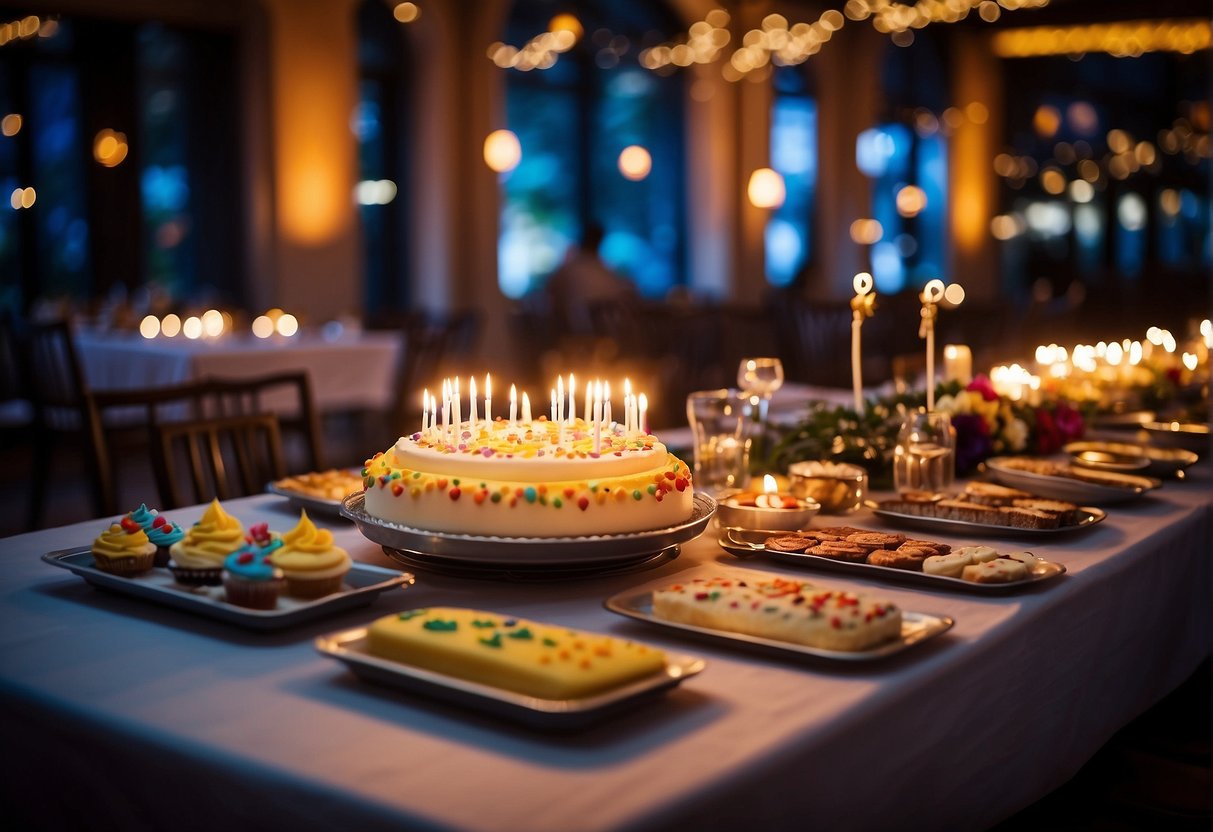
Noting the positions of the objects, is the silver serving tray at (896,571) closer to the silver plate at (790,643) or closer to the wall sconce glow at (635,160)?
the silver plate at (790,643)

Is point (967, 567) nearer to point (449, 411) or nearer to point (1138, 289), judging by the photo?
point (449, 411)

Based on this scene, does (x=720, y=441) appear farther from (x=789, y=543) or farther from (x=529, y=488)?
(x=529, y=488)

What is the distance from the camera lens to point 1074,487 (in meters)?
2.17

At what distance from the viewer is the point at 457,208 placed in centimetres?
1010

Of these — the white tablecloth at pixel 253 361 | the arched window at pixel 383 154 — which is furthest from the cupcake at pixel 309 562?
the arched window at pixel 383 154

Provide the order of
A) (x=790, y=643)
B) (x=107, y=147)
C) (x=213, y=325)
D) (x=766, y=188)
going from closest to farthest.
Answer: (x=790, y=643)
(x=213, y=325)
(x=107, y=147)
(x=766, y=188)

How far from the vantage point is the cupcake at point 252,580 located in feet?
4.53

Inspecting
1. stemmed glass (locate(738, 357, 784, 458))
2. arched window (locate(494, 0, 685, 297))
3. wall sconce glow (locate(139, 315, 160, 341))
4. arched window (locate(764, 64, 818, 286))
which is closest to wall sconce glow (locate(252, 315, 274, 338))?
wall sconce glow (locate(139, 315, 160, 341))

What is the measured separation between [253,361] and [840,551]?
426cm

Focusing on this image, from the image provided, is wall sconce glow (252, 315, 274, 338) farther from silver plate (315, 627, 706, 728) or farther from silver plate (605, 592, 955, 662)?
silver plate (315, 627, 706, 728)

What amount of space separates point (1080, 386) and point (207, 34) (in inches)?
295

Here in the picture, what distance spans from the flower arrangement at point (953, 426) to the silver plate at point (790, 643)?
94 centimetres

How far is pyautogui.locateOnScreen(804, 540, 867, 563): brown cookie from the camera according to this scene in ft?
5.47

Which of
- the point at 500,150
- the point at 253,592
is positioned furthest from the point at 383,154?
the point at 253,592
